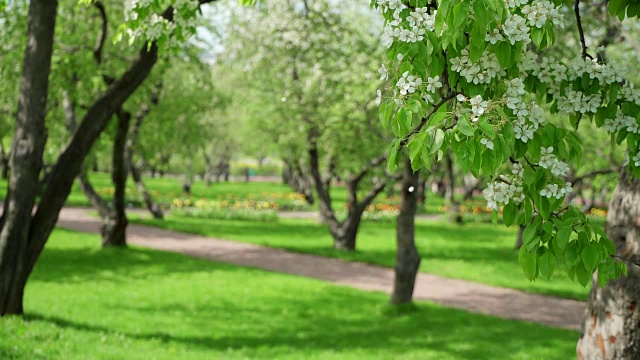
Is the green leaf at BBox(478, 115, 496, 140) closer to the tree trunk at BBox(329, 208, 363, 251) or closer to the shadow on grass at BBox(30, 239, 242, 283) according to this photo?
the shadow on grass at BBox(30, 239, 242, 283)

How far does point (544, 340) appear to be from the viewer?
11883mm

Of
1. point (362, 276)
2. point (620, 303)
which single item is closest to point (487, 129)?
point (620, 303)

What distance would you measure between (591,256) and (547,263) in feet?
0.78

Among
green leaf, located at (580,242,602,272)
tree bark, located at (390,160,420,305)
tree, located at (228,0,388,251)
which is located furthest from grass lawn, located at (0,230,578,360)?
green leaf, located at (580,242,602,272)

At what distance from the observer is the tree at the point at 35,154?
32.9ft

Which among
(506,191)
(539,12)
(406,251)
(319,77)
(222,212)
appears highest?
(319,77)

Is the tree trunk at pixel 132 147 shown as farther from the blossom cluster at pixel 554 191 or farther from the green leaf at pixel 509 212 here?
the blossom cluster at pixel 554 191

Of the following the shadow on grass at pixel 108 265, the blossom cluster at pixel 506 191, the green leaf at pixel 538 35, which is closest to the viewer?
the green leaf at pixel 538 35

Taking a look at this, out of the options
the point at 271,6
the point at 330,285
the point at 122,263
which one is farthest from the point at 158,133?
the point at 330,285

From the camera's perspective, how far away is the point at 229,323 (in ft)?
40.8

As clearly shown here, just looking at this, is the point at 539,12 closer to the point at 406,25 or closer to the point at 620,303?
the point at 406,25

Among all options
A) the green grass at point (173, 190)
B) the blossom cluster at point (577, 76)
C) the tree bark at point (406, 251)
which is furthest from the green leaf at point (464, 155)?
the green grass at point (173, 190)

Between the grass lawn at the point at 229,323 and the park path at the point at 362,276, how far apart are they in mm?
1046

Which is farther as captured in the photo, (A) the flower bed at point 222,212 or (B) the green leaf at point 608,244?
(A) the flower bed at point 222,212
